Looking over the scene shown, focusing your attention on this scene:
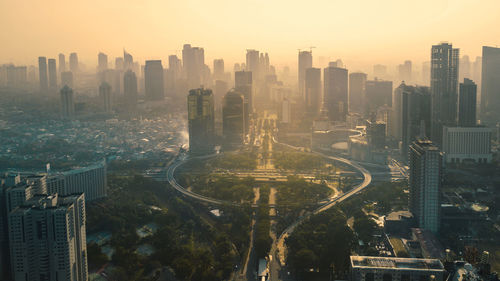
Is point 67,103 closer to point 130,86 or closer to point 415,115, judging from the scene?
point 130,86

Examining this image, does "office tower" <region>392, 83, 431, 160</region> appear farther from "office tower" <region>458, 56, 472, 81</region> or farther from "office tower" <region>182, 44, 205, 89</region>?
"office tower" <region>458, 56, 472, 81</region>

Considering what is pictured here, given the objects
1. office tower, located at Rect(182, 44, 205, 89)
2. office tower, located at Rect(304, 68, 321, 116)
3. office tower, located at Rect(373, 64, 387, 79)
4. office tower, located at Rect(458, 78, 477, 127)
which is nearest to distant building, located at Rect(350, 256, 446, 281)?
office tower, located at Rect(458, 78, 477, 127)

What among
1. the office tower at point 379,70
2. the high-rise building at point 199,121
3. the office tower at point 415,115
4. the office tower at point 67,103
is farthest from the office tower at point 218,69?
the office tower at point 415,115

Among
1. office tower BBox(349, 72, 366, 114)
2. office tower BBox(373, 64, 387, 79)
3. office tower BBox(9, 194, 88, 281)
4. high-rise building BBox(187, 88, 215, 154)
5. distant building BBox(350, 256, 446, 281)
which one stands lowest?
distant building BBox(350, 256, 446, 281)

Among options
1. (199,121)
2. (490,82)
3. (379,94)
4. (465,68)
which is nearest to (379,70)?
(465,68)

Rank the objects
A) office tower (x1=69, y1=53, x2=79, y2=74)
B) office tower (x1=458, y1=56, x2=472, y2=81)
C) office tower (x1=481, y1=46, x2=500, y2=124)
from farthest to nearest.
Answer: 1. office tower (x1=458, y1=56, x2=472, y2=81)
2. office tower (x1=481, y1=46, x2=500, y2=124)
3. office tower (x1=69, y1=53, x2=79, y2=74)

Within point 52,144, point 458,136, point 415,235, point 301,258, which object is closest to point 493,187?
point 458,136

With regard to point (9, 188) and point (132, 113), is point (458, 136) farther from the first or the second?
point (132, 113)

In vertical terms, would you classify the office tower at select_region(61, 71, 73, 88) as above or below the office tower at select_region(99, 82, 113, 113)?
above
